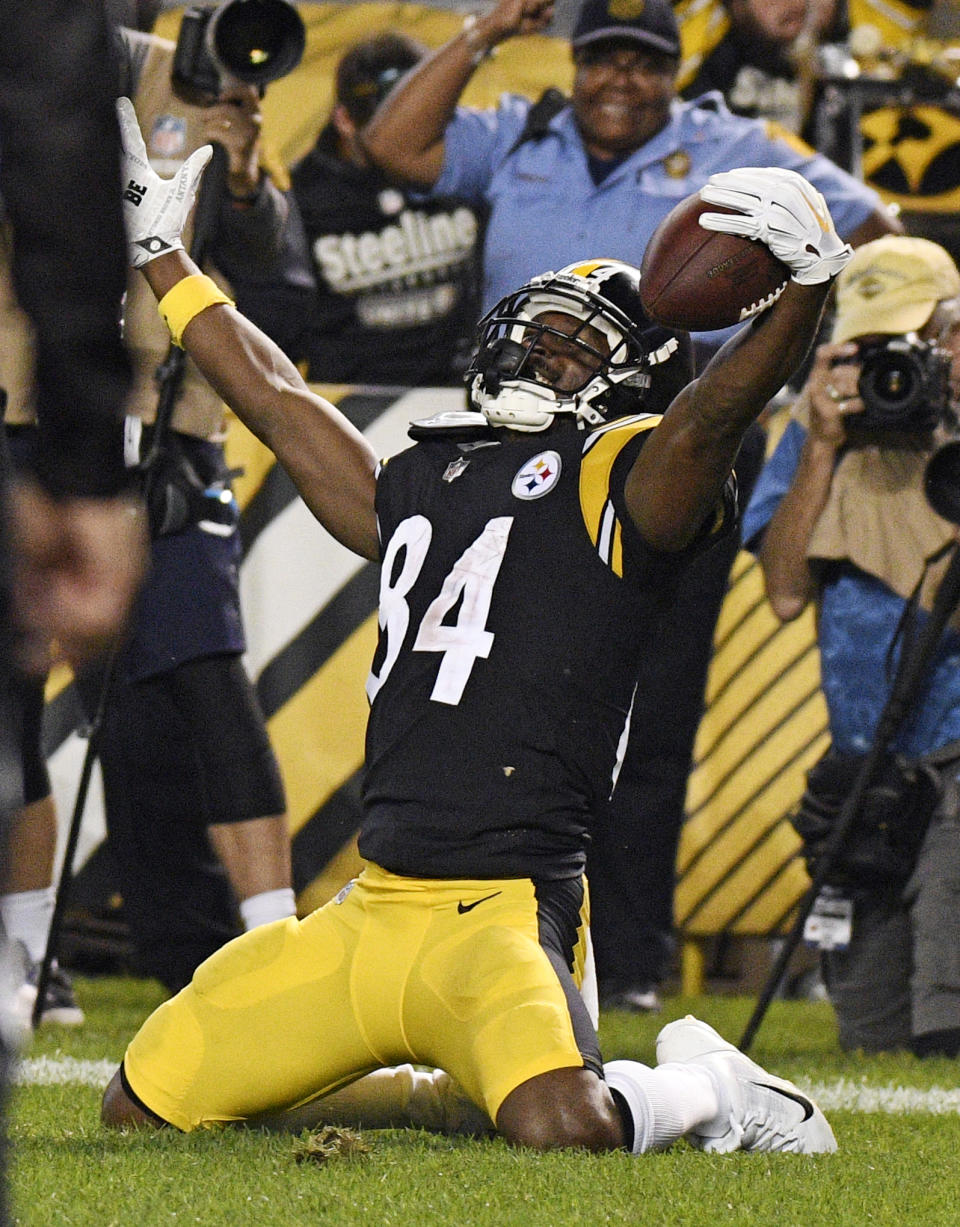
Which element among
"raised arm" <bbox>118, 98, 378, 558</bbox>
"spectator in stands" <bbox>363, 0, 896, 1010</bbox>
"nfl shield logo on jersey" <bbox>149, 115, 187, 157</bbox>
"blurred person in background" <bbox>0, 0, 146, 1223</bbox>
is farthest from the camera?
"spectator in stands" <bbox>363, 0, 896, 1010</bbox>

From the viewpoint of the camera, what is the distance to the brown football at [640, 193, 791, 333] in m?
2.75

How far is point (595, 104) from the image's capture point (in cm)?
507

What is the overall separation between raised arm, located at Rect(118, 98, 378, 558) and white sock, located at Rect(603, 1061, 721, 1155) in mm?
980

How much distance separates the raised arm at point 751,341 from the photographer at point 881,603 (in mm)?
1460

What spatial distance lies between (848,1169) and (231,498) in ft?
7.61

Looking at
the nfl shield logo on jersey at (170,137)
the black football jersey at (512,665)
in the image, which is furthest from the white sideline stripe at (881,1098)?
the nfl shield logo on jersey at (170,137)

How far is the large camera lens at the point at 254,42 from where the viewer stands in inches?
166

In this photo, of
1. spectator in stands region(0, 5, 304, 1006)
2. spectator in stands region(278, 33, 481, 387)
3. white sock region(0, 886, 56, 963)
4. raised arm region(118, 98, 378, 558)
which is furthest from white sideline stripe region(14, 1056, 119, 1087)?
spectator in stands region(278, 33, 481, 387)

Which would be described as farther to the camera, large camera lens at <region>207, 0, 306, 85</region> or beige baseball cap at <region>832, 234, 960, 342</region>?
beige baseball cap at <region>832, 234, 960, 342</region>

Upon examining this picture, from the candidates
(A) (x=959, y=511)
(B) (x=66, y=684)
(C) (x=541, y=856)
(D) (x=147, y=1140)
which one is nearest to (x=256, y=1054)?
(D) (x=147, y=1140)

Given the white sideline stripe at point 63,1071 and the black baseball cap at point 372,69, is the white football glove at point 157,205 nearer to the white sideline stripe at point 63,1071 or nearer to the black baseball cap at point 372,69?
the white sideline stripe at point 63,1071

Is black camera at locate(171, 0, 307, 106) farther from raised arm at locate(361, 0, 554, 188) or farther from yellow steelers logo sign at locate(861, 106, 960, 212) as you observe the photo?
yellow steelers logo sign at locate(861, 106, 960, 212)

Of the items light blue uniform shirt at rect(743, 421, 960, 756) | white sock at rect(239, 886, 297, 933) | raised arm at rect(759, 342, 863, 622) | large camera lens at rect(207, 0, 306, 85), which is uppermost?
large camera lens at rect(207, 0, 306, 85)

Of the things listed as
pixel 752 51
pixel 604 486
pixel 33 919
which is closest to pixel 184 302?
pixel 604 486
